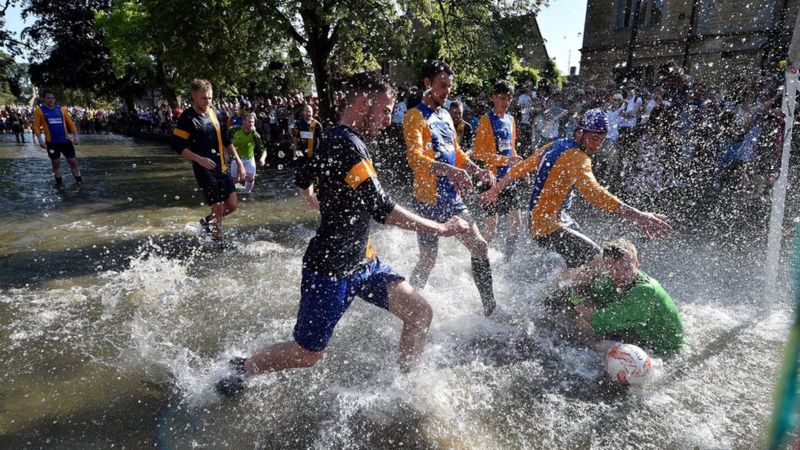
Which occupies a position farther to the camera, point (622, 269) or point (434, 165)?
point (434, 165)

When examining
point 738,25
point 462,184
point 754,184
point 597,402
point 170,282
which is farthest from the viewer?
point 738,25

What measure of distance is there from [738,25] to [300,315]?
2509 cm

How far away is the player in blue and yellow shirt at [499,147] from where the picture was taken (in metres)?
4.79

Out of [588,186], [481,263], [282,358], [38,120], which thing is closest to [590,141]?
[588,186]

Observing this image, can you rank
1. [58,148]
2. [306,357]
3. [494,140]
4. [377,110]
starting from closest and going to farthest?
[377,110], [306,357], [494,140], [58,148]

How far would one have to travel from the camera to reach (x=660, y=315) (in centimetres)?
335

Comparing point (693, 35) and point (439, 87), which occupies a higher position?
point (693, 35)

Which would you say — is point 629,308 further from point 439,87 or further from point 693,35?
point 693,35

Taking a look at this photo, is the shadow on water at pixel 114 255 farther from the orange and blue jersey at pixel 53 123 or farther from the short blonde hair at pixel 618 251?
the orange and blue jersey at pixel 53 123

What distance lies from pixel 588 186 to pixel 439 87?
1377 millimetres

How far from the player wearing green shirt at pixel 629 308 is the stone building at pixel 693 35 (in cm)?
1767

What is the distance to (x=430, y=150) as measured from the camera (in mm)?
3803

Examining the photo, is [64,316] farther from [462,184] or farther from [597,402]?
[597,402]

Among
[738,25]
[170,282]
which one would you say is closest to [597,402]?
[170,282]
